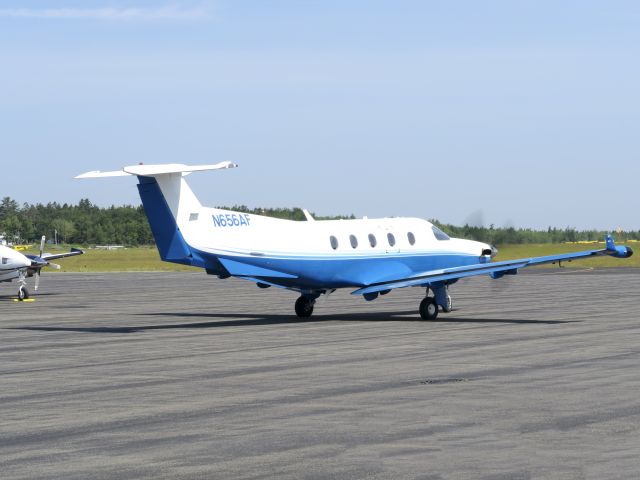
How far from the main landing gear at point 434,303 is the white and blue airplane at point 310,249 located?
0.11 feet

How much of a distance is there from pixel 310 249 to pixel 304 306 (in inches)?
122

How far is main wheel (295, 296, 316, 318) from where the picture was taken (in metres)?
38.0

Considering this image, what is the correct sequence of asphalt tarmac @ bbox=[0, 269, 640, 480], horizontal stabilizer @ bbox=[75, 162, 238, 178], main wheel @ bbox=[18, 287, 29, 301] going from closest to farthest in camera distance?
asphalt tarmac @ bbox=[0, 269, 640, 480] < horizontal stabilizer @ bbox=[75, 162, 238, 178] < main wheel @ bbox=[18, 287, 29, 301]

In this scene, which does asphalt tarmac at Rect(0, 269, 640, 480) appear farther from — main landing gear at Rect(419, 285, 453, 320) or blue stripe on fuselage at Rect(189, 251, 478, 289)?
blue stripe on fuselage at Rect(189, 251, 478, 289)

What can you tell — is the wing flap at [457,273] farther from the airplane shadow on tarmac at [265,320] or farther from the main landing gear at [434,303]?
the airplane shadow on tarmac at [265,320]

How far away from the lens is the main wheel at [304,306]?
3797 cm

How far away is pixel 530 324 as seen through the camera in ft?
111

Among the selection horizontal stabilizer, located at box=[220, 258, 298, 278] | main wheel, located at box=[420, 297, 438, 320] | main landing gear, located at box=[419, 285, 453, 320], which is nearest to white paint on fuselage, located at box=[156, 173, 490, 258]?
horizontal stabilizer, located at box=[220, 258, 298, 278]

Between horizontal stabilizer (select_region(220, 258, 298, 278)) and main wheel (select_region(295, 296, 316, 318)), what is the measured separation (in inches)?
134

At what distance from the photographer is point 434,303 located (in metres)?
36.6

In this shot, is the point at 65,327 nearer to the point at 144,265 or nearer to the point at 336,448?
the point at 336,448

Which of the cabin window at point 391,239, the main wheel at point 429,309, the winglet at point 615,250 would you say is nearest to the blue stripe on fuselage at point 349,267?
the cabin window at point 391,239

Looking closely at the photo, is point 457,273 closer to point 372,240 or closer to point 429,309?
point 429,309

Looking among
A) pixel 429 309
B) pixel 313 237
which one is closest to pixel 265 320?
pixel 313 237
